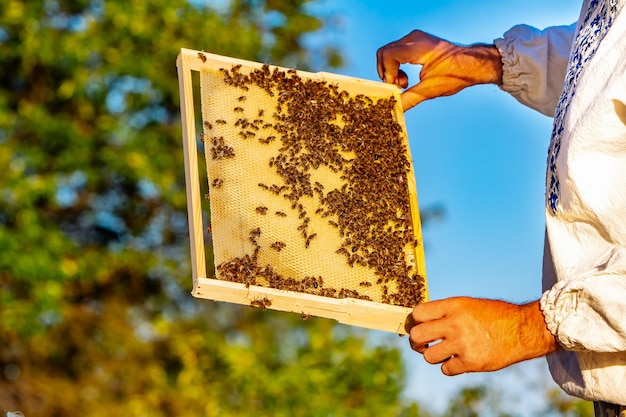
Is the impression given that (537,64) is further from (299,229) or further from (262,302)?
(262,302)

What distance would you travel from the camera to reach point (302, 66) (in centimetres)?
847

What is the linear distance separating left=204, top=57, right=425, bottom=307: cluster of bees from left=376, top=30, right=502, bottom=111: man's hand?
0.19 m

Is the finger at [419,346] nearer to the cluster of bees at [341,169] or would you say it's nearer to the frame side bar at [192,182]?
the cluster of bees at [341,169]

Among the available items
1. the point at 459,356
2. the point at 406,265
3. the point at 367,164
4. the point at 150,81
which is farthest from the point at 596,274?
the point at 150,81

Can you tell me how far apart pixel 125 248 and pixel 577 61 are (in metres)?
5.71

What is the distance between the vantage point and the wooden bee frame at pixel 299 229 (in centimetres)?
291

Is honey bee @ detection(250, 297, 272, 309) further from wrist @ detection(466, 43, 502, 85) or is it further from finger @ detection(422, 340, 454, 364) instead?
wrist @ detection(466, 43, 502, 85)

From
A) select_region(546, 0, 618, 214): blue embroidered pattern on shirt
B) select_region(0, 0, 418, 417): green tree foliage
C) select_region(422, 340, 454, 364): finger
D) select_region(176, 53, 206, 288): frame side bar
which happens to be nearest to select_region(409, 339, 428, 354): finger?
select_region(422, 340, 454, 364): finger

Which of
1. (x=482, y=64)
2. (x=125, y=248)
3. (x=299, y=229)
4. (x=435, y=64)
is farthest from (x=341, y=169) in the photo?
(x=125, y=248)

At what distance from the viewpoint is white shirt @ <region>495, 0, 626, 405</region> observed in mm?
2590

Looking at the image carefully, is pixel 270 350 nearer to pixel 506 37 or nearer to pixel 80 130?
pixel 80 130

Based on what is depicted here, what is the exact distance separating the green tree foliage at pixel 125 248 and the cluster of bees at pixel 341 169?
3.60 metres

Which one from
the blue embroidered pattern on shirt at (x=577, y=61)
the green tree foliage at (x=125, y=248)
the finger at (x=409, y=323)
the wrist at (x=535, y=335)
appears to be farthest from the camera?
the green tree foliage at (x=125, y=248)

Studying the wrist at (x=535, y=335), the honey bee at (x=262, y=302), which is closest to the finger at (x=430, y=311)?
the wrist at (x=535, y=335)
